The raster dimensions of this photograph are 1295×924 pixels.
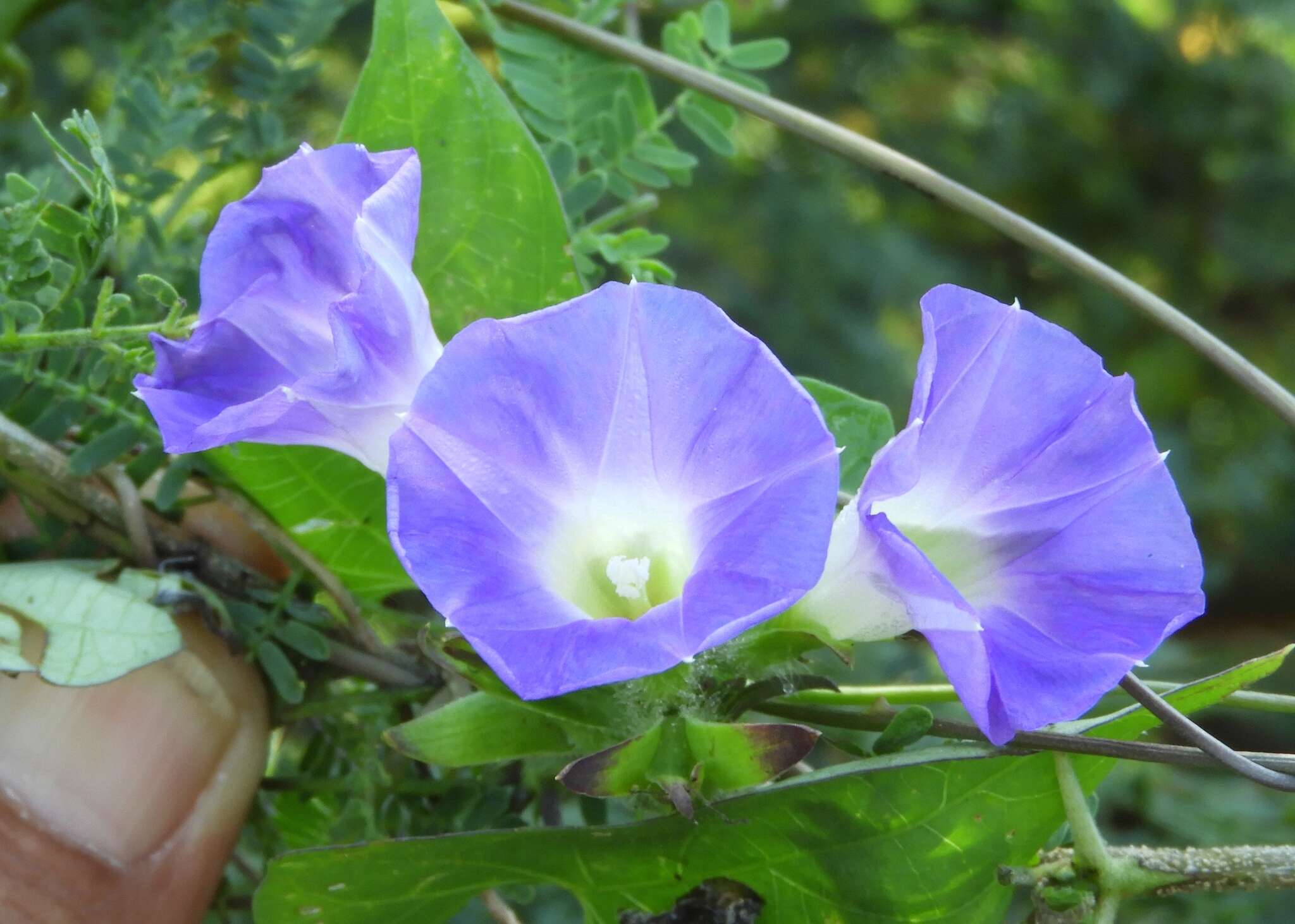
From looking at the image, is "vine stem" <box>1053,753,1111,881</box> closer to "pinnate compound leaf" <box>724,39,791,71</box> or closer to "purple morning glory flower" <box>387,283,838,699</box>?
"purple morning glory flower" <box>387,283,838,699</box>

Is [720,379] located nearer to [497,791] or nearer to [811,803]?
[811,803]

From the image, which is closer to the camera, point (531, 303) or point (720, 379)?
point (720, 379)

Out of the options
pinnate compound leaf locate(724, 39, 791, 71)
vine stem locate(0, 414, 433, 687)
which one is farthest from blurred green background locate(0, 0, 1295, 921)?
vine stem locate(0, 414, 433, 687)

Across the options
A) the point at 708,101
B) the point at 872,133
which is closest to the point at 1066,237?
the point at 872,133

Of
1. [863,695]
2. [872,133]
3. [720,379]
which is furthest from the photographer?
[872,133]

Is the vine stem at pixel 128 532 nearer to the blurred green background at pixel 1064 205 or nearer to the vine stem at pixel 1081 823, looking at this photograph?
the vine stem at pixel 1081 823

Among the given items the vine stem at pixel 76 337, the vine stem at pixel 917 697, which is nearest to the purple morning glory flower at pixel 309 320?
the vine stem at pixel 76 337
